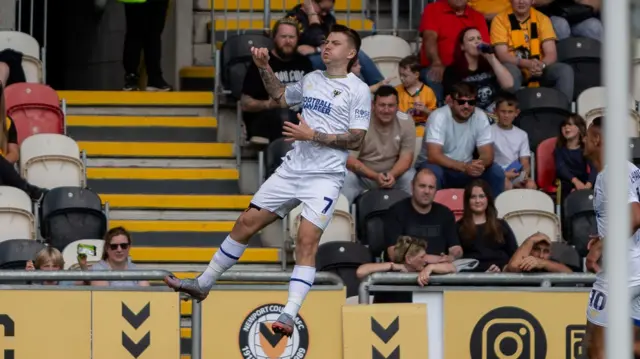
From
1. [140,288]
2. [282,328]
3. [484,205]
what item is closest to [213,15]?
[484,205]

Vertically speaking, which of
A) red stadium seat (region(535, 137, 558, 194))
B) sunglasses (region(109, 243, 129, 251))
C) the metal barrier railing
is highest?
red stadium seat (region(535, 137, 558, 194))

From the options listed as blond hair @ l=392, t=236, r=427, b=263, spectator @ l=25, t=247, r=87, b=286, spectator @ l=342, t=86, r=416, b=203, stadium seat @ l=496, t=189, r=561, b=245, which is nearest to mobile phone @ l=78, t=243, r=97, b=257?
spectator @ l=25, t=247, r=87, b=286

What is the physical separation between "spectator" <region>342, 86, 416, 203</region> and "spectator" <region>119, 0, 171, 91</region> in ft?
9.29

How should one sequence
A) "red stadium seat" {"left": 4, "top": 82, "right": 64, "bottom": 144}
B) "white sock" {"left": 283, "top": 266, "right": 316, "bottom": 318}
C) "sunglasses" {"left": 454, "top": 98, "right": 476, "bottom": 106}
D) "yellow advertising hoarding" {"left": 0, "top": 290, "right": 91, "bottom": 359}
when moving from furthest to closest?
"red stadium seat" {"left": 4, "top": 82, "right": 64, "bottom": 144} < "sunglasses" {"left": 454, "top": 98, "right": 476, "bottom": 106} < "yellow advertising hoarding" {"left": 0, "top": 290, "right": 91, "bottom": 359} < "white sock" {"left": 283, "top": 266, "right": 316, "bottom": 318}

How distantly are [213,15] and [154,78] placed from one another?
993 millimetres

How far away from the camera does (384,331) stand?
11.3 metres

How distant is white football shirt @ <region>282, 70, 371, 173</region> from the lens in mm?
10109

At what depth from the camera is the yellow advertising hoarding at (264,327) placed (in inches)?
444

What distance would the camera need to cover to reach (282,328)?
31.9 ft

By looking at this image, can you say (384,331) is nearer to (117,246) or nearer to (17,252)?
(117,246)

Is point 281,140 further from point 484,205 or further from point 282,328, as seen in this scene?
point 282,328

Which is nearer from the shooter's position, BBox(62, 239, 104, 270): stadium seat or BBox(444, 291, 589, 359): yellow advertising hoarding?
BBox(444, 291, 589, 359): yellow advertising hoarding

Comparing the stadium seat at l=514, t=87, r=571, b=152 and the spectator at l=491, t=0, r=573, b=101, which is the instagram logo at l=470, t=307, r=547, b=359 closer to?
the stadium seat at l=514, t=87, r=571, b=152

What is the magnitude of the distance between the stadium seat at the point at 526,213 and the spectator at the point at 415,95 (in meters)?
1.58
